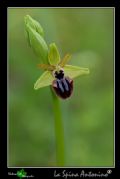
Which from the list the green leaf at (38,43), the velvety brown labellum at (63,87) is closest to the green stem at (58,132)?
the velvety brown labellum at (63,87)

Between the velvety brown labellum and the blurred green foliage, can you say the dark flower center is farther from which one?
the blurred green foliage

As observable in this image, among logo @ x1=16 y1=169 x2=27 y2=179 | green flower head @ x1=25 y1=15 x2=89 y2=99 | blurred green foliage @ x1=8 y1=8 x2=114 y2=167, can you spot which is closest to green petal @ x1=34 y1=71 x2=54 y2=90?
green flower head @ x1=25 y1=15 x2=89 y2=99

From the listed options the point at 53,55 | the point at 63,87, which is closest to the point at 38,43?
the point at 53,55

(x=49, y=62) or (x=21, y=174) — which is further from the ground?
(x=49, y=62)

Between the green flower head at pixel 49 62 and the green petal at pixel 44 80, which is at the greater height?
the green flower head at pixel 49 62

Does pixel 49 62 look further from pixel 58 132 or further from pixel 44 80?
pixel 58 132

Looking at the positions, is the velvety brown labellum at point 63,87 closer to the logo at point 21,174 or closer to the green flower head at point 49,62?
the green flower head at point 49,62
